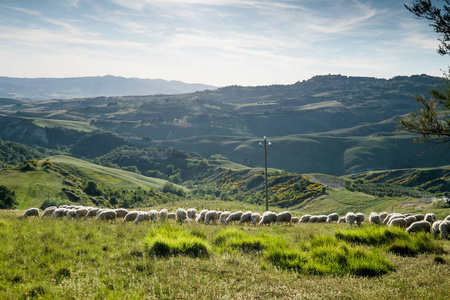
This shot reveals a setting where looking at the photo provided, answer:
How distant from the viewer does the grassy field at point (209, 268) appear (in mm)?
Result: 6785

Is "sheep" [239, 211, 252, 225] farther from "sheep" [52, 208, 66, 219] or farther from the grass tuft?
"sheep" [52, 208, 66, 219]

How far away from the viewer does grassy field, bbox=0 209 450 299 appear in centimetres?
679

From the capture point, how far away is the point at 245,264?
8773mm

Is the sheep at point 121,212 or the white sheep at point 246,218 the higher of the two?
the sheep at point 121,212

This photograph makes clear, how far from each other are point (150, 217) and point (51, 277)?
12.6m

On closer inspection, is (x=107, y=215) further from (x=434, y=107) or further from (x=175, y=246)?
(x=434, y=107)

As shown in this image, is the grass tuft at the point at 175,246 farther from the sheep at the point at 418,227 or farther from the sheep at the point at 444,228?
the sheep at the point at 444,228

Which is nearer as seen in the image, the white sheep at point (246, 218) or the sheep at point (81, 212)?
the sheep at point (81, 212)

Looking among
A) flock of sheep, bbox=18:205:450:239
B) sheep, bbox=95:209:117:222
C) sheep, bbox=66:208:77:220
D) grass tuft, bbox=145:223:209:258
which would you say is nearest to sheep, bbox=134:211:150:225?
flock of sheep, bbox=18:205:450:239

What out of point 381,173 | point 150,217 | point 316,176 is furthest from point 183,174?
point 150,217

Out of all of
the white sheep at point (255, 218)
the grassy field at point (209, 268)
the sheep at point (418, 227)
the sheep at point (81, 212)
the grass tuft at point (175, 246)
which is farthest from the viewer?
the sheep at point (81, 212)

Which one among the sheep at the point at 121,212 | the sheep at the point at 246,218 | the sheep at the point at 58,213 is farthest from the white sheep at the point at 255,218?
the sheep at the point at 58,213

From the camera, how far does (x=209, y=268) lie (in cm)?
834

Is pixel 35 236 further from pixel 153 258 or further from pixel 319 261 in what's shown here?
pixel 319 261
